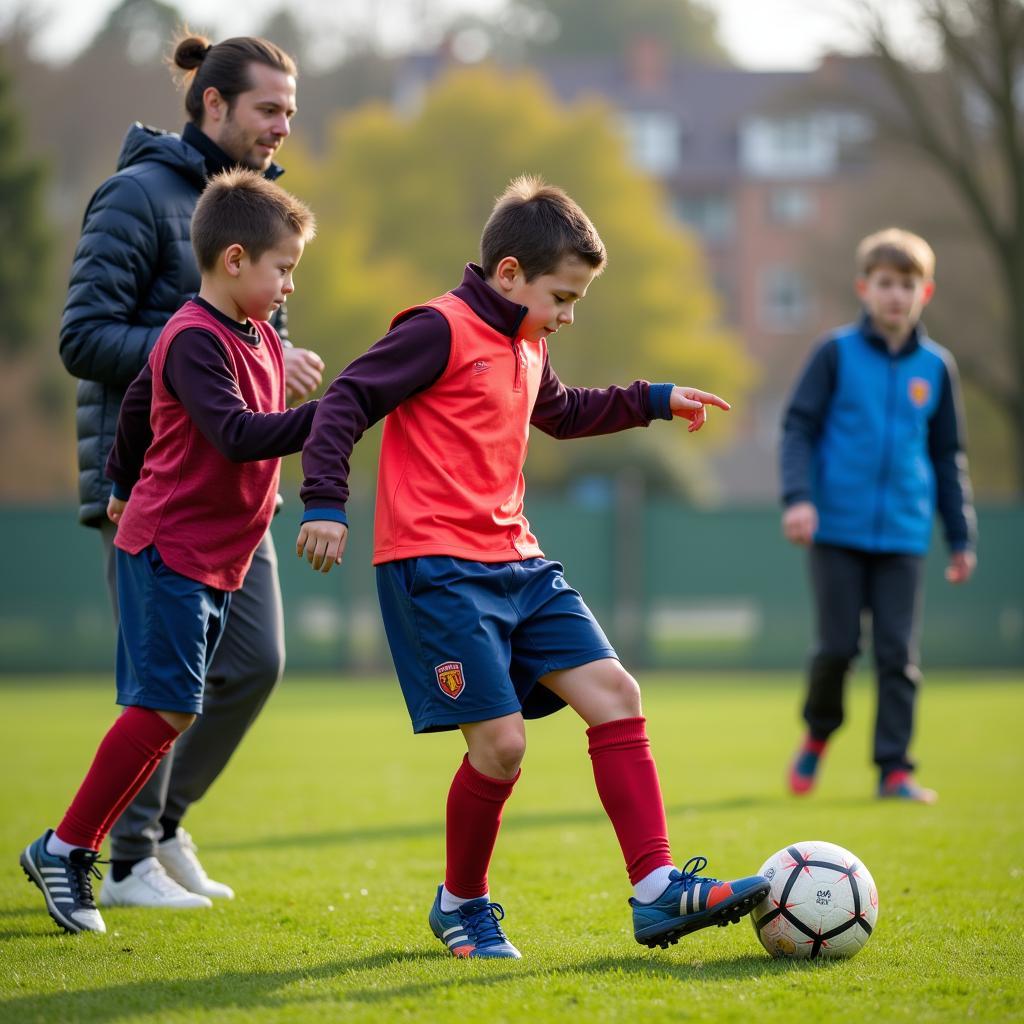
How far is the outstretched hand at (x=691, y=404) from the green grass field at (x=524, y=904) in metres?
1.42

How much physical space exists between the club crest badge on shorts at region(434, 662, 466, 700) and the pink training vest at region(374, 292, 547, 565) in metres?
0.28

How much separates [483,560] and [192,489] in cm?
84

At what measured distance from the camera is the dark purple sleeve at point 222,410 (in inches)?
156

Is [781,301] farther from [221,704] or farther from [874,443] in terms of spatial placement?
[221,704]

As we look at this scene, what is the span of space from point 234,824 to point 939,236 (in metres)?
25.4

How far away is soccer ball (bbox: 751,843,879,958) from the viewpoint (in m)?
3.85

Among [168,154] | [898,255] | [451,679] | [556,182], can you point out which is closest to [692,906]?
[451,679]

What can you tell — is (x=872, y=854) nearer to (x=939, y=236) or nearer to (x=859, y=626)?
(x=859, y=626)

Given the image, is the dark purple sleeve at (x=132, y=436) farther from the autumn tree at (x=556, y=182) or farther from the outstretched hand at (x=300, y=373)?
the autumn tree at (x=556, y=182)

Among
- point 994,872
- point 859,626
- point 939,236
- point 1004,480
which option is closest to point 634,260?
point 939,236

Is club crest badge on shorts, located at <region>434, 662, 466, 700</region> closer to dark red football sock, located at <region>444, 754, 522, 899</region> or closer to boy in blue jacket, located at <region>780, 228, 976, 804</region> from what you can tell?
dark red football sock, located at <region>444, 754, 522, 899</region>

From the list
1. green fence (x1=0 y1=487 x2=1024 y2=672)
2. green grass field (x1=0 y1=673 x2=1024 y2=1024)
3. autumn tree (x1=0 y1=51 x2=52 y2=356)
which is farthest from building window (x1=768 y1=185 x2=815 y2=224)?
green grass field (x1=0 y1=673 x2=1024 y2=1024)

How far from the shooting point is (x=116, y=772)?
4.16 m

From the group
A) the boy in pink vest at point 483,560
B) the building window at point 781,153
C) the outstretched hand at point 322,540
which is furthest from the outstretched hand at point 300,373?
the building window at point 781,153
